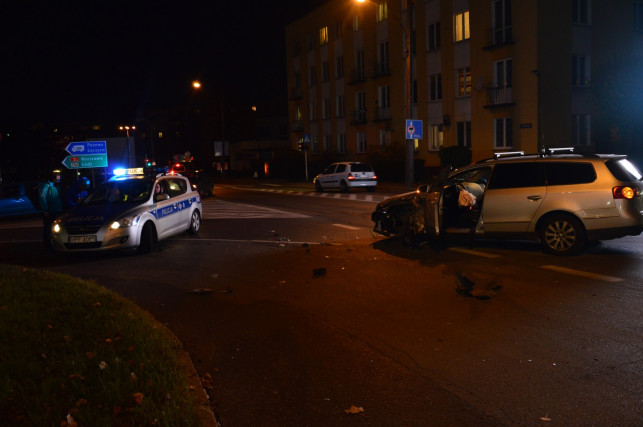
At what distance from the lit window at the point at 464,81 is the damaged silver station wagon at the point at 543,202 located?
2525 cm

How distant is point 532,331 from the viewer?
21.0 ft

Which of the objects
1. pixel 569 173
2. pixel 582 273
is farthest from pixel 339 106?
pixel 582 273

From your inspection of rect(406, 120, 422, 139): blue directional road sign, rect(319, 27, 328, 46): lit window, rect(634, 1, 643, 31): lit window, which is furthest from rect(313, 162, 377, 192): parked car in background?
rect(319, 27, 328, 46): lit window

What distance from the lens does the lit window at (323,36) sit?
51.5m

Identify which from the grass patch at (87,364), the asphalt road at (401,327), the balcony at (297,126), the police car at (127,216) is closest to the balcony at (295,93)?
the balcony at (297,126)

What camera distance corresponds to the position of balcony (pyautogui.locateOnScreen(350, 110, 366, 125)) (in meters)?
Answer: 46.5

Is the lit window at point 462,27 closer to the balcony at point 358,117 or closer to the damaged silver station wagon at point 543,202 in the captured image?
the balcony at point 358,117

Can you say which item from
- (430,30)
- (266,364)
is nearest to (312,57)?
(430,30)

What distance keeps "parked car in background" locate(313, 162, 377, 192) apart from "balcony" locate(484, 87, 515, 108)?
7.83 metres

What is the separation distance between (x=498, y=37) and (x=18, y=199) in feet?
80.3

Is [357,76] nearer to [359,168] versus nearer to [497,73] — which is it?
[497,73]

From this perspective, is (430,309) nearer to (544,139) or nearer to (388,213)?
(388,213)

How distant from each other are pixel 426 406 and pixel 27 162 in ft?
190

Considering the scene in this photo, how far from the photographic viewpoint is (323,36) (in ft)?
171
